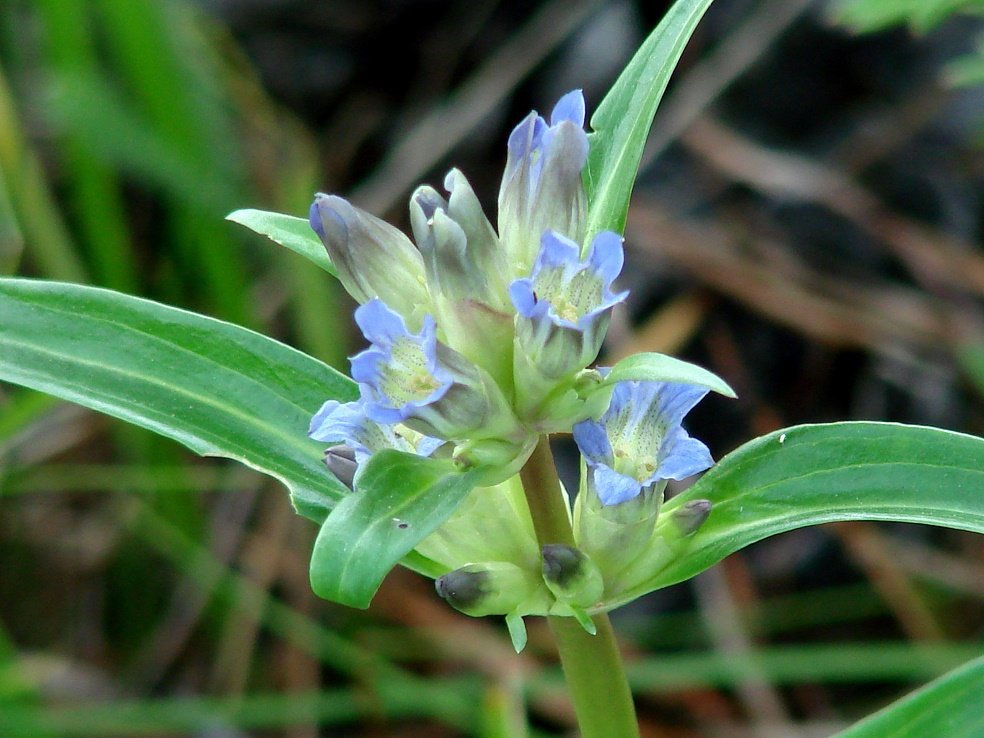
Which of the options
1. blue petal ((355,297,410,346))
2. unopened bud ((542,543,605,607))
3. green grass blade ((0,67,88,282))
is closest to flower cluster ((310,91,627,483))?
blue petal ((355,297,410,346))

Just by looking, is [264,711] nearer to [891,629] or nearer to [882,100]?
[891,629]

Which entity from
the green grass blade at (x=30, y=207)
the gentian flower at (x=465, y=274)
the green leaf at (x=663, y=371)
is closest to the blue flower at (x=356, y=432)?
the gentian flower at (x=465, y=274)

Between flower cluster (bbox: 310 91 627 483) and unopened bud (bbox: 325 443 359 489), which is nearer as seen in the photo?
flower cluster (bbox: 310 91 627 483)

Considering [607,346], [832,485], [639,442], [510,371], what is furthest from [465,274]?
[607,346]

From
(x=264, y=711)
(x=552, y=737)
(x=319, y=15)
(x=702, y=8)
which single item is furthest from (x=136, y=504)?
(x=702, y=8)

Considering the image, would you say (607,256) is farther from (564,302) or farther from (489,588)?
(489,588)

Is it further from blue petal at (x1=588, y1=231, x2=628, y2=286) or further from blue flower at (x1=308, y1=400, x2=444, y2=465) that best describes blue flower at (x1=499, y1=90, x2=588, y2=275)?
blue flower at (x1=308, y1=400, x2=444, y2=465)

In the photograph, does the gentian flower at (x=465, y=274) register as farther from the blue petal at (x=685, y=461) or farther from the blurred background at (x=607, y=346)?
the blurred background at (x=607, y=346)
